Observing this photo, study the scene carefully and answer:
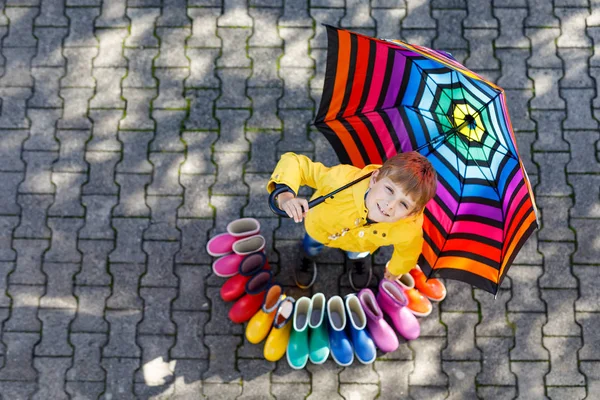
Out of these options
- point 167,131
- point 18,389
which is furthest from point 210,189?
point 18,389

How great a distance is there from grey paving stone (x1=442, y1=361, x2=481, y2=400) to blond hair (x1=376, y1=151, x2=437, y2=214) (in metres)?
1.97

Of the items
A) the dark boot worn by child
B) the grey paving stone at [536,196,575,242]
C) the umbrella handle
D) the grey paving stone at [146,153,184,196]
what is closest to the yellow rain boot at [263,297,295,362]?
the dark boot worn by child

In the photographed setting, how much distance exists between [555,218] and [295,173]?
98.2 inches

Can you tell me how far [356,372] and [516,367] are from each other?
3.94 feet

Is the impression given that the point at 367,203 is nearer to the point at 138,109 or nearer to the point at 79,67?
the point at 138,109

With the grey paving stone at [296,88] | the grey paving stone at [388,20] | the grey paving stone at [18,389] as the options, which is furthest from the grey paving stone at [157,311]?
the grey paving stone at [388,20]

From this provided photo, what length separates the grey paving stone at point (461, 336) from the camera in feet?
15.8

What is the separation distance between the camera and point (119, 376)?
474cm

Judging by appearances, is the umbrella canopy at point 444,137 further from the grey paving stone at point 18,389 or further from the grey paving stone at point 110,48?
the grey paving stone at point 18,389

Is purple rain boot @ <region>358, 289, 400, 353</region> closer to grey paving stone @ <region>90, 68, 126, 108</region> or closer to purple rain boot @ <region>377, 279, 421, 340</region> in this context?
purple rain boot @ <region>377, 279, 421, 340</region>

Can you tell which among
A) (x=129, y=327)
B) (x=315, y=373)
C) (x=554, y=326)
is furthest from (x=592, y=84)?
(x=129, y=327)

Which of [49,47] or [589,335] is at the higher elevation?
[49,47]

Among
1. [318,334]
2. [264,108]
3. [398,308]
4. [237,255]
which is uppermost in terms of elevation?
[264,108]

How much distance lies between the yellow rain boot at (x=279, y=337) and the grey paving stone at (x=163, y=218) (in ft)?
3.50
